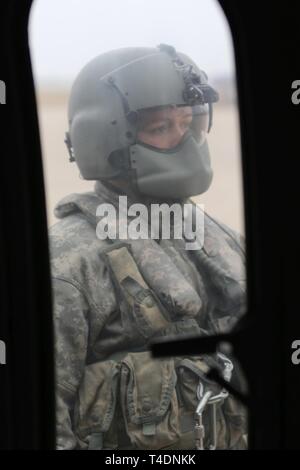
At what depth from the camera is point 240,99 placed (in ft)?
5.21

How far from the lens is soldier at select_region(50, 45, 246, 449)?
1.71m

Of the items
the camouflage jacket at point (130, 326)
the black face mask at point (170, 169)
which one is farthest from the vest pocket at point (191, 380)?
the black face mask at point (170, 169)

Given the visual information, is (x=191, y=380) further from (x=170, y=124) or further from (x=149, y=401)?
(x=170, y=124)

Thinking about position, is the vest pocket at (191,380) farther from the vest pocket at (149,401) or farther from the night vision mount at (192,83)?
the night vision mount at (192,83)

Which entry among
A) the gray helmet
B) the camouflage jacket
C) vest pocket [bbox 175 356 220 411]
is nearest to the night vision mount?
the gray helmet

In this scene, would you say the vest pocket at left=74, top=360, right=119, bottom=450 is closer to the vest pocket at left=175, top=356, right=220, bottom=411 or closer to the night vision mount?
the vest pocket at left=175, top=356, right=220, bottom=411

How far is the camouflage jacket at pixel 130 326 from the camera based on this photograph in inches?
67.4

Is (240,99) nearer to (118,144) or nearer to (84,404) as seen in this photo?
(118,144)

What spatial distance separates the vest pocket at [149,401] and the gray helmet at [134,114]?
0.34 m

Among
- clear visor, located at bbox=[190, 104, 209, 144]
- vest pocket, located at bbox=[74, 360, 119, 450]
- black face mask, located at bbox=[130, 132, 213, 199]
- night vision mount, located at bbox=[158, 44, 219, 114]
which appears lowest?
vest pocket, located at bbox=[74, 360, 119, 450]

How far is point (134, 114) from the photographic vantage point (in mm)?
1759

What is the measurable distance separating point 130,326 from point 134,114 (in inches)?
16.8
